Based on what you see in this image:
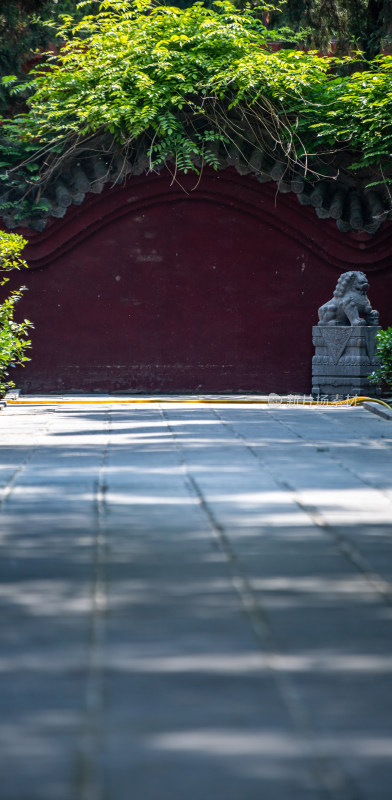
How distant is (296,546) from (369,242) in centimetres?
1075

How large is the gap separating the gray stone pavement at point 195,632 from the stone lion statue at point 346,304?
6.86 metres

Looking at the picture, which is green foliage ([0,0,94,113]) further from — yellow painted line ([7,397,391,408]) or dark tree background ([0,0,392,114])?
yellow painted line ([7,397,391,408])

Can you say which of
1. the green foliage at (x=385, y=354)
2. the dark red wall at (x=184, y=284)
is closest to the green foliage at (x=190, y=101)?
the dark red wall at (x=184, y=284)

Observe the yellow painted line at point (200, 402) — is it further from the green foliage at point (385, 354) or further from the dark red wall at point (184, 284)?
the dark red wall at point (184, 284)

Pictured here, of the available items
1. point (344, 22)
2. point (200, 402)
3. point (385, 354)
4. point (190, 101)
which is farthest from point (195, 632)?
point (344, 22)

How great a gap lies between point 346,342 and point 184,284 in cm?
254

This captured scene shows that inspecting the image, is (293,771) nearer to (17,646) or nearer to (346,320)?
(17,646)

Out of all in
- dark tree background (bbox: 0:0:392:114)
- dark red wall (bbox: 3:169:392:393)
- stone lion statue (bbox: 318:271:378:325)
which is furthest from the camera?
dark tree background (bbox: 0:0:392:114)

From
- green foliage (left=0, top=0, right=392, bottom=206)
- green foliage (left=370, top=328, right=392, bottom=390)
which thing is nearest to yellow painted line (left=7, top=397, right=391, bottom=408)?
green foliage (left=370, top=328, right=392, bottom=390)

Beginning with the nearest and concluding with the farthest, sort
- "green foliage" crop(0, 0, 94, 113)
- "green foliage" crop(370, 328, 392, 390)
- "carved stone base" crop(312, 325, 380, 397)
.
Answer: "green foliage" crop(370, 328, 392, 390) → "carved stone base" crop(312, 325, 380, 397) → "green foliage" crop(0, 0, 94, 113)

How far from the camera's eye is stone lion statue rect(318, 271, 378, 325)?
1358 centimetres

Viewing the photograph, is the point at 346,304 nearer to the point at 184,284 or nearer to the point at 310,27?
the point at 184,284

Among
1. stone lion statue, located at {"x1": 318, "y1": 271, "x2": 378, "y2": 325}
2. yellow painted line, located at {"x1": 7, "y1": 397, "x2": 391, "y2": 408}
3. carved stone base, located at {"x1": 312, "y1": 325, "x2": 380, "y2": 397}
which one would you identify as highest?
stone lion statue, located at {"x1": 318, "y1": 271, "x2": 378, "y2": 325}

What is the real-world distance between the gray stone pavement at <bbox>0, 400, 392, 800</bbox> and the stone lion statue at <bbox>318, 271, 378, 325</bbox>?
6.86 metres
